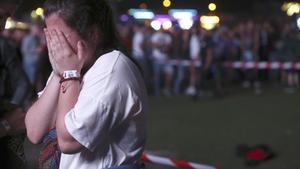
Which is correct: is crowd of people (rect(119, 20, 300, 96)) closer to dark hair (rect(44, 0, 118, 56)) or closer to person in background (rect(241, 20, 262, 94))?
person in background (rect(241, 20, 262, 94))

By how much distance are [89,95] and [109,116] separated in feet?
0.34

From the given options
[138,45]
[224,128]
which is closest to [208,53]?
[138,45]

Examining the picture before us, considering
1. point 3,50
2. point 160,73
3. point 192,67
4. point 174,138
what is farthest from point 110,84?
point 160,73

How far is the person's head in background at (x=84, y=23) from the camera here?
2320 mm

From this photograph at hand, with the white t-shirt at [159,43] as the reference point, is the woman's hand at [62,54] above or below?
above

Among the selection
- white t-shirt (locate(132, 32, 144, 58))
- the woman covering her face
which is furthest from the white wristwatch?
white t-shirt (locate(132, 32, 144, 58))

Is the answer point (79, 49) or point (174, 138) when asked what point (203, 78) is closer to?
point (174, 138)

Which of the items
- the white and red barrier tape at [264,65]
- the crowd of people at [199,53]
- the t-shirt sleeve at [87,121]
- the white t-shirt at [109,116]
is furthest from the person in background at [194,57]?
the t-shirt sleeve at [87,121]

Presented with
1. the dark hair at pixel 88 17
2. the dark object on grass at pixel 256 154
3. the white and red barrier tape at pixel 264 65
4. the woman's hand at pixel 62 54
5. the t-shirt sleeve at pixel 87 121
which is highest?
the dark hair at pixel 88 17

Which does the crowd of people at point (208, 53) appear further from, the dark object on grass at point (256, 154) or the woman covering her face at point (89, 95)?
the woman covering her face at point (89, 95)

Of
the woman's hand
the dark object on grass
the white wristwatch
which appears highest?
the woman's hand

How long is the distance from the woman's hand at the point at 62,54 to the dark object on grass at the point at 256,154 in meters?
5.17

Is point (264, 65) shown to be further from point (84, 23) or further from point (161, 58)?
point (84, 23)

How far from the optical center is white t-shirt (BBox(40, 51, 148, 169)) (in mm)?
2160
